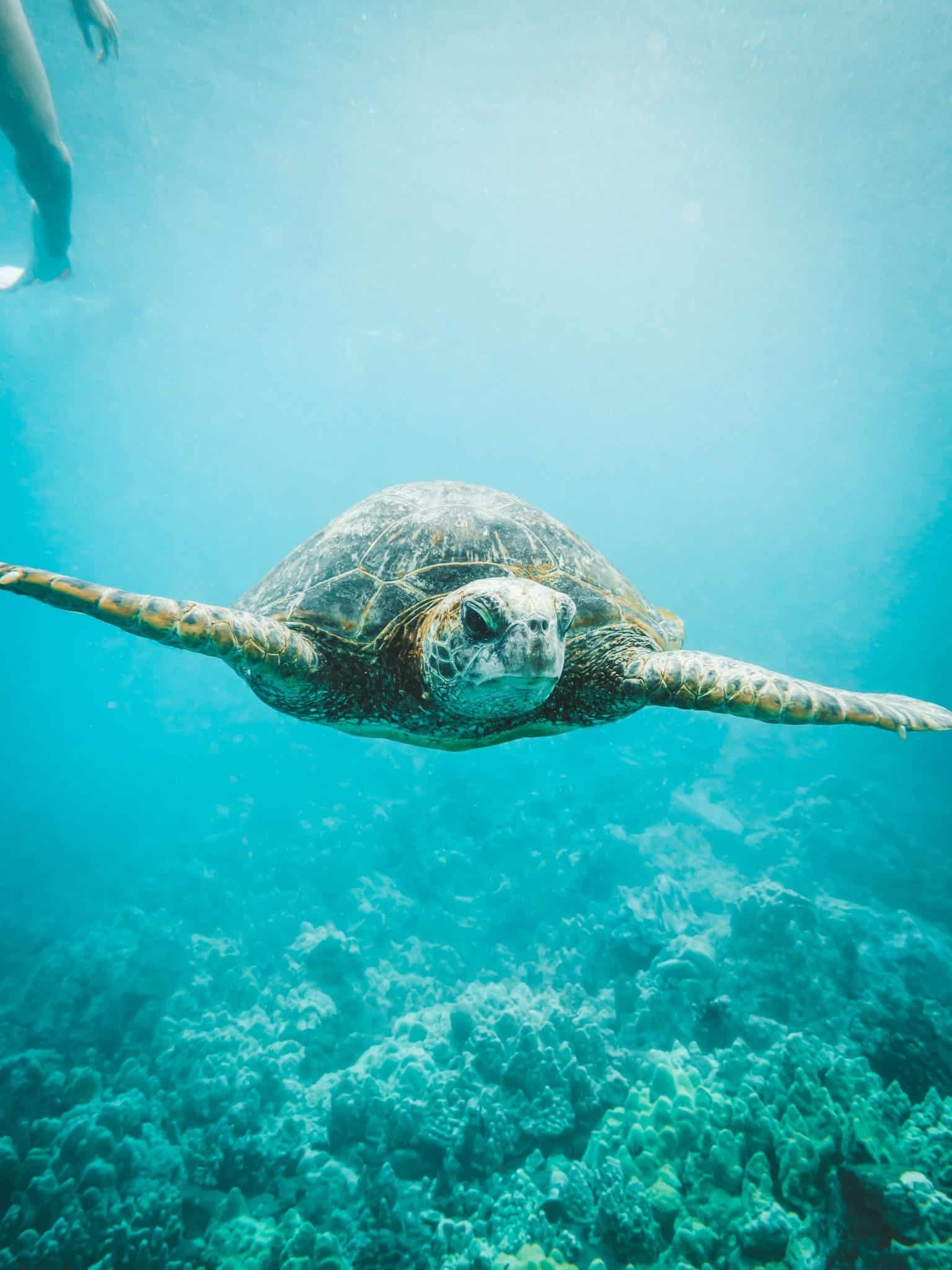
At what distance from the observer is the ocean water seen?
465 cm

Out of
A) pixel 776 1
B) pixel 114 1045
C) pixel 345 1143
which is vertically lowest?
pixel 114 1045

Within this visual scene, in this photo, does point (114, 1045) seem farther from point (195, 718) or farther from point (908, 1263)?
point (195, 718)

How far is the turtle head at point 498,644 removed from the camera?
1986 mm

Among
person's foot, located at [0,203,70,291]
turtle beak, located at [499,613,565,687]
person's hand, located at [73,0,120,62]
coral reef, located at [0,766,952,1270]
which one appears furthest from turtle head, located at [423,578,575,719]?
person's foot, located at [0,203,70,291]

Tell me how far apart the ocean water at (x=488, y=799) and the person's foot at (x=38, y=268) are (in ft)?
22.5

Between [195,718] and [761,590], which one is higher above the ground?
[761,590]

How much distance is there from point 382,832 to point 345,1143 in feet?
27.1

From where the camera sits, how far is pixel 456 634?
223cm

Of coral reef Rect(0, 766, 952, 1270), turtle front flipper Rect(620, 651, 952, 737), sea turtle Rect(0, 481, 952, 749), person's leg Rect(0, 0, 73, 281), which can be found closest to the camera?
sea turtle Rect(0, 481, 952, 749)

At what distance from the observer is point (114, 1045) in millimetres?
8000

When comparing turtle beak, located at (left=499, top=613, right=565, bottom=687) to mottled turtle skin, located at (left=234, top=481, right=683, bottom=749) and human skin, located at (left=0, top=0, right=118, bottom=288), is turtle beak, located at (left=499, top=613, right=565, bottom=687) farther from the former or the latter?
human skin, located at (left=0, top=0, right=118, bottom=288)

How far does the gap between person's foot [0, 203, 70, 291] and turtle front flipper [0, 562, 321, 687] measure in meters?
12.9

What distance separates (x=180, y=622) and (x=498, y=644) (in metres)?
1.62

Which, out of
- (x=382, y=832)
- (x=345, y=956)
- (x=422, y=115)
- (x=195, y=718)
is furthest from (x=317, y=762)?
(x=422, y=115)
